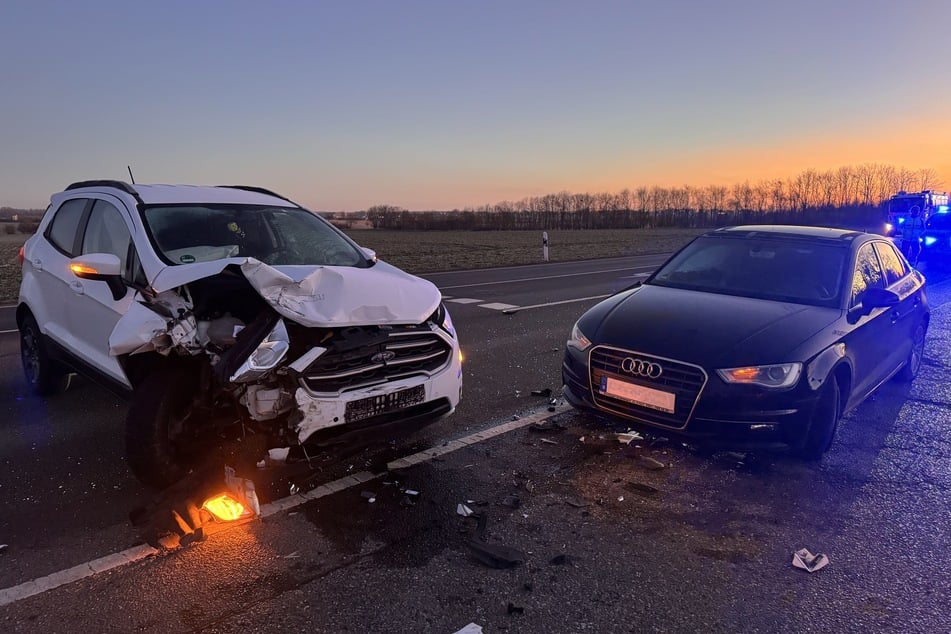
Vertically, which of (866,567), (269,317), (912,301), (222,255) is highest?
(222,255)

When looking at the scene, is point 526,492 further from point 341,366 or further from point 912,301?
point 912,301

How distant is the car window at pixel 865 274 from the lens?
15.6ft

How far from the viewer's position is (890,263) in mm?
5723

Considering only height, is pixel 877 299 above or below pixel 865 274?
below

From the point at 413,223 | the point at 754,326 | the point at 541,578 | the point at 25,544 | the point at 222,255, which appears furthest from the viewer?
the point at 413,223

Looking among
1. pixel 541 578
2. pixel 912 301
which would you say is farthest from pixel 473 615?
pixel 912 301

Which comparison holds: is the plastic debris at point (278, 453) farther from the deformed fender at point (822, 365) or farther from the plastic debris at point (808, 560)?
the deformed fender at point (822, 365)

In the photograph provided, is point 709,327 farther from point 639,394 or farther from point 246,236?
point 246,236

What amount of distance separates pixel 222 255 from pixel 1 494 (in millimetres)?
2045

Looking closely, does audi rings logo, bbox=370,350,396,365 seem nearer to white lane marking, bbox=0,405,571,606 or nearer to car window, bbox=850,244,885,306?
white lane marking, bbox=0,405,571,606

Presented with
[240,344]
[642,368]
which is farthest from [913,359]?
[240,344]

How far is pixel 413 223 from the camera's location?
89500mm

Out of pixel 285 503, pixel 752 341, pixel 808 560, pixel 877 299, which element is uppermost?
pixel 877 299

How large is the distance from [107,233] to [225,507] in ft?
8.49
